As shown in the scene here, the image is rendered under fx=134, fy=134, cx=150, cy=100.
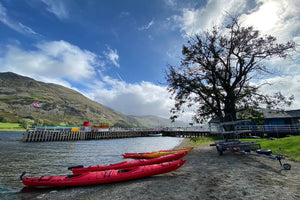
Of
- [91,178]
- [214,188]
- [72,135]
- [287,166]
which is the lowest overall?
[72,135]

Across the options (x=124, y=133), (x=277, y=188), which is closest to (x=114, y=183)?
(x=277, y=188)

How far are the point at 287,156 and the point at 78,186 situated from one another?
1295 cm

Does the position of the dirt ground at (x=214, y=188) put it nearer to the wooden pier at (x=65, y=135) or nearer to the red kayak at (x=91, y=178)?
the red kayak at (x=91, y=178)

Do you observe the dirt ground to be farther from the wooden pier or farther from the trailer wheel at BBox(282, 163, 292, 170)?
the wooden pier

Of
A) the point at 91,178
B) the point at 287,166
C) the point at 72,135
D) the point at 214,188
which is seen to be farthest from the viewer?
the point at 72,135

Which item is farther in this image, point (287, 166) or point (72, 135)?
point (72, 135)

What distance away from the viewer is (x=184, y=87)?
49.9ft

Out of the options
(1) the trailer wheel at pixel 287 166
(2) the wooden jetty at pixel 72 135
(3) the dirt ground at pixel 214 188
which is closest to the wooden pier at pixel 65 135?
(2) the wooden jetty at pixel 72 135

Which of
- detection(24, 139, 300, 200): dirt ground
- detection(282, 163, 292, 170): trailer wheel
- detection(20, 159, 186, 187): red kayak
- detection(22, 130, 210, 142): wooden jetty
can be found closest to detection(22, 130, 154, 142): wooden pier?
detection(22, 130, 210, 142): wooden jetty

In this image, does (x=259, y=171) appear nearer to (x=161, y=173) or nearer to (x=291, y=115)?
(x=161, y=173)

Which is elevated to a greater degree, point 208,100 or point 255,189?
point 208,100

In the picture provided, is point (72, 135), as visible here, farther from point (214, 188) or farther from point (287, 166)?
point (287, 166)

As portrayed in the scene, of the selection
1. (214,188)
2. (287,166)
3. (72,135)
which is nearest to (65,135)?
(72,135)

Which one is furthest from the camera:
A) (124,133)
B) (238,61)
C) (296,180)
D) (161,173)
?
(124,133)
